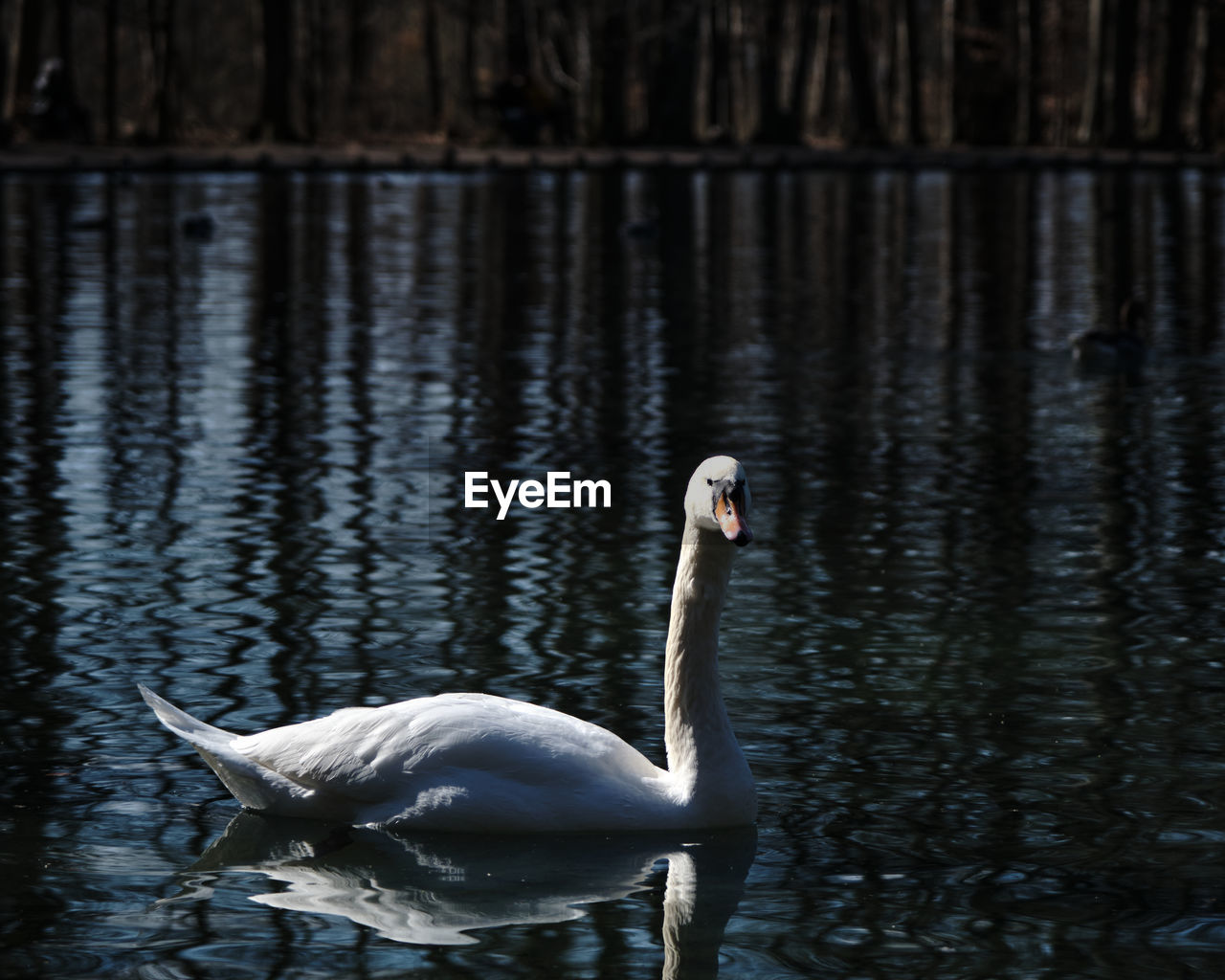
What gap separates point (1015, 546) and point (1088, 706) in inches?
116

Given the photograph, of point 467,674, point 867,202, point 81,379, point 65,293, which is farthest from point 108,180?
point 467,674

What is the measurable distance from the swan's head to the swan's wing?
73cm

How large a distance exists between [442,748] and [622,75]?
54241 millimetres

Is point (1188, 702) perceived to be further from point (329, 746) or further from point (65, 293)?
point (65, 293)

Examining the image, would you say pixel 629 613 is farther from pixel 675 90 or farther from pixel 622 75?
pixel 675 90

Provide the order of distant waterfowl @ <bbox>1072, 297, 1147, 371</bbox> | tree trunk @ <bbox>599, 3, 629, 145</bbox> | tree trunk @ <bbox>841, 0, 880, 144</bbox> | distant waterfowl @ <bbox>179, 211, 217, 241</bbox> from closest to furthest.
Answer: distant waterfowl @ <bbox>1072, 297, 1147, 371</bbox> < distant waterfowl @ <bbox>179, 211, 217, 241</bbox> < tree trunk @ <bbox>599, 3, 629, 145</bbox> < tree trunk @ <bbox>841, 0, 880, 144</bbox>

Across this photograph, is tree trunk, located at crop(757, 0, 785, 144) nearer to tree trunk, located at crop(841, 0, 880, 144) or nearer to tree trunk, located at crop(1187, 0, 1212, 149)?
tree trunk, located at crop(841, 0, 880, 144)

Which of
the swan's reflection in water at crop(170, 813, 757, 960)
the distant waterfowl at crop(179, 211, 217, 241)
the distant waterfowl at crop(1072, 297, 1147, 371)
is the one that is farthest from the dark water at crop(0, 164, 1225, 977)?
the distant waterfowl at crop(179, 211, 217, 241)

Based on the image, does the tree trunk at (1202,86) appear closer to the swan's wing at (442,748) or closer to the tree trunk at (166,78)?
the tree trunk at (166,78)

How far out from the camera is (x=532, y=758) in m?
6.59

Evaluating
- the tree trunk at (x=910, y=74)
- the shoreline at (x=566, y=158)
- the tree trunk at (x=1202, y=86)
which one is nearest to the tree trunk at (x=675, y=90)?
the shoreline at (x=566, y=158)

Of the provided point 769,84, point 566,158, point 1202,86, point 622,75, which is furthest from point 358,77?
point 1202,86

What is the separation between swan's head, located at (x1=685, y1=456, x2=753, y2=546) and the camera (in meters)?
6.41

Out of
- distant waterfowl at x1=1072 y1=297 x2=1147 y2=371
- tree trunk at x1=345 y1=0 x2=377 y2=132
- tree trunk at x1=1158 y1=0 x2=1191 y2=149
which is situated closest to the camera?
distant waterfowl at x1=1072 y1=297 x2=1147 y2=371
